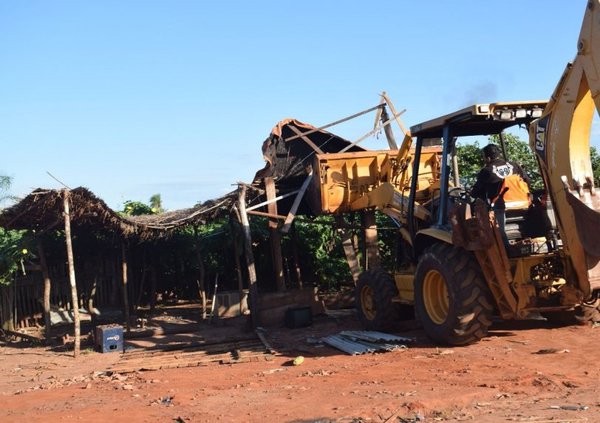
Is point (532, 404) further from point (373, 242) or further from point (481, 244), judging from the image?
point (373, 242)

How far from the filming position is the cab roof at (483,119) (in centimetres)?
841

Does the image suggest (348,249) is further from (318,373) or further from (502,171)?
(318,373)

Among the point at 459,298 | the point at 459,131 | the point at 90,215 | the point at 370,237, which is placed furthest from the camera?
the point at 370,237

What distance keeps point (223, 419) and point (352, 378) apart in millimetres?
1944

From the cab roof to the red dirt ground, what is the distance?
→ 2919mm

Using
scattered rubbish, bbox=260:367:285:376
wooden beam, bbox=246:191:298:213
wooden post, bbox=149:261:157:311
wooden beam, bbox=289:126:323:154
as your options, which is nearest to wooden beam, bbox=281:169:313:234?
wooden beam, bbox=246:191:298:213

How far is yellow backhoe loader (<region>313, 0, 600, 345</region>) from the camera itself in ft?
23.2

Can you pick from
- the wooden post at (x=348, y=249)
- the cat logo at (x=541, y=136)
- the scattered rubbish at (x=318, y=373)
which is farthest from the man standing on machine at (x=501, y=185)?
the wooden post at (x=348, y=249)

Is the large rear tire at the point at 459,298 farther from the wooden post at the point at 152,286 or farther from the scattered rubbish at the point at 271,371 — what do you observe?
the wooden post at the point at 152,286

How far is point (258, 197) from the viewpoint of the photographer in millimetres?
14414

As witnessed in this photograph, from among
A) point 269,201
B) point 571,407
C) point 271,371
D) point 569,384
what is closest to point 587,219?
point 569,384

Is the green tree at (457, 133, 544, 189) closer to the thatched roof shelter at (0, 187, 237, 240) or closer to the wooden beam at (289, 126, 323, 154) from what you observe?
Answer: the wooden beam at (289, 126, 323, 154)

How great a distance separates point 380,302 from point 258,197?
4724 mm

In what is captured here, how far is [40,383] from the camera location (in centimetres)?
898
